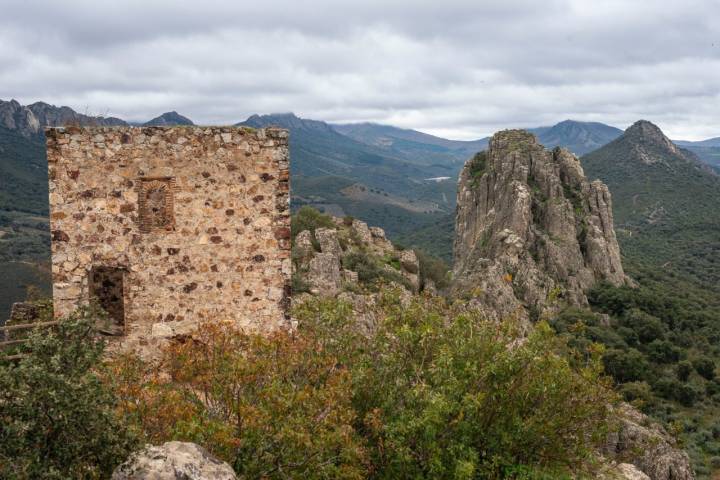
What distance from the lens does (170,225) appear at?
8.58 meters

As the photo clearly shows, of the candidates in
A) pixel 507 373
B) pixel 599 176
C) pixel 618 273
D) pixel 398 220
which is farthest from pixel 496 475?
pixel 398 220

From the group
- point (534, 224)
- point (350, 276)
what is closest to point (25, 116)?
point (534, 224)

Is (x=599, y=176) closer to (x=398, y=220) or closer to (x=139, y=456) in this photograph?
(x=398, y=220)

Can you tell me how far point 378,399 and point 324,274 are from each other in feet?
52.9

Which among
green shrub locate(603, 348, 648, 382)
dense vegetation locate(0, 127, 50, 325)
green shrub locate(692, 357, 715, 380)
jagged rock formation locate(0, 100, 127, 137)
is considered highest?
jagged rock formation locate(0, 100, 127, 137)

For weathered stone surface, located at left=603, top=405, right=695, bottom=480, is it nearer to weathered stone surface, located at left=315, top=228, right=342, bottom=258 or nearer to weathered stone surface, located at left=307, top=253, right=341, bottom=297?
weathered stone surface, located at left=307, top=253, right=341, bottom=297

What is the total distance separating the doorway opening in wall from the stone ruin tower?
0.01m

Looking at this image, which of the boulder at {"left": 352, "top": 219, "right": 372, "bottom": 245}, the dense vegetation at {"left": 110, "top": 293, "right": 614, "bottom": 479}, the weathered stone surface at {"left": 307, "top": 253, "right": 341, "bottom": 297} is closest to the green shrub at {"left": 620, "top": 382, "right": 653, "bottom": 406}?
the boulder at {"left": 352, "top": 219, "right": 372, "bottom": 245}

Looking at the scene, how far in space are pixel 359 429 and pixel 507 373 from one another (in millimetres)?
1968

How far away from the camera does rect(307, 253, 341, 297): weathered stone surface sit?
72.8ft

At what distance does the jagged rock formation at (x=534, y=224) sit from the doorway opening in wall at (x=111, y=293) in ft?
108

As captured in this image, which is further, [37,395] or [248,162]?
[248,162]

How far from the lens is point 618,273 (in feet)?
174

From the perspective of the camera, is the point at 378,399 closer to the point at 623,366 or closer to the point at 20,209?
the point at 623,366
